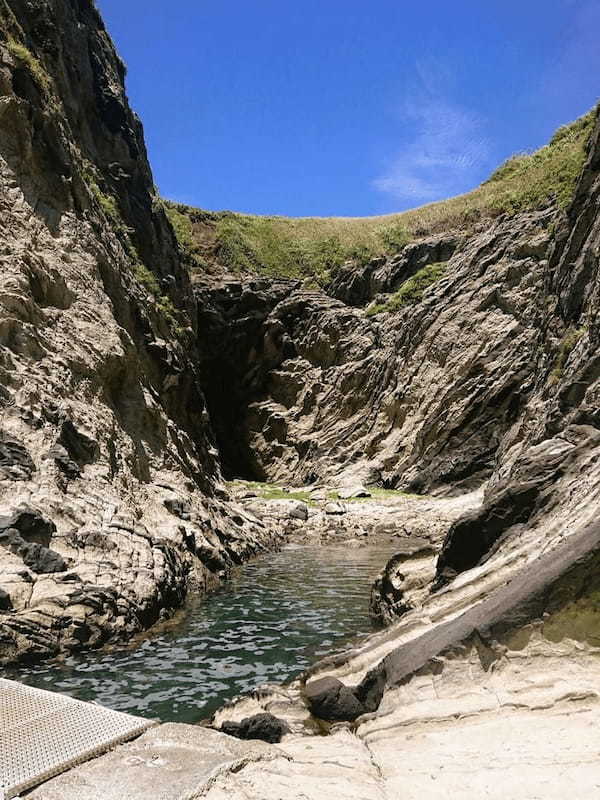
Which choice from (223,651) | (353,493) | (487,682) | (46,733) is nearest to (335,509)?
(353,493)

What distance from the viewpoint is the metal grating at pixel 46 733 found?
426 cm

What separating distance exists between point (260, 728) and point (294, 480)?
41034 millimetres

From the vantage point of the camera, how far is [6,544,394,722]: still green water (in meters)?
8.16

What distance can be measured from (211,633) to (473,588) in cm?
594

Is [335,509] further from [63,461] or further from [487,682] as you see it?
[487,682]

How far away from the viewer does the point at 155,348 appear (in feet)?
86.2

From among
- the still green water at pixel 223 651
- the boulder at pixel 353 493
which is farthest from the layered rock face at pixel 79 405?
the boulder at pixel 353 493

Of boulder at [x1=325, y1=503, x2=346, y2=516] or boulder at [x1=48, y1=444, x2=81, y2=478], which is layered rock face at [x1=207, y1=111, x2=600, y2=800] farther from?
boulder at [x1=325, y1=503, x2=346, y2=516]

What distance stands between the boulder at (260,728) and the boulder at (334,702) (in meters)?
0.66

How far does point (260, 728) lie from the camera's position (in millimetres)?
6172

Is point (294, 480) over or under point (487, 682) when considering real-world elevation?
over

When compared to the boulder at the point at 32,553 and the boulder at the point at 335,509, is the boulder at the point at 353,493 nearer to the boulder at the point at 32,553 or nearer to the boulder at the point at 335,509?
the boulder at the point at 335,509

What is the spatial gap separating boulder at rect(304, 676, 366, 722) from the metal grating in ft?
7.17

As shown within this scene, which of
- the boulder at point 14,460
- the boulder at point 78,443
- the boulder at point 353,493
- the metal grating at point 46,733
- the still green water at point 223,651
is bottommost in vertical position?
the still green water at point 223,651
